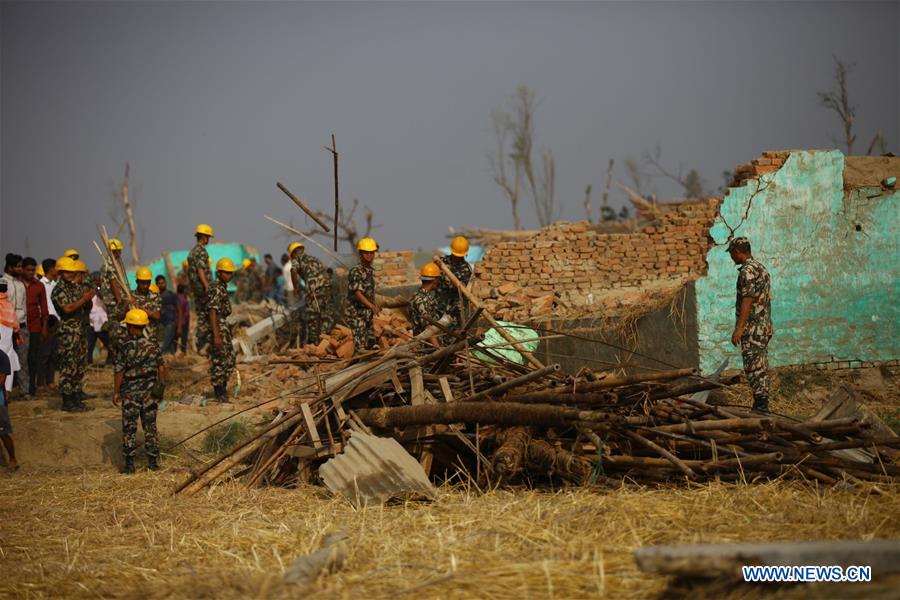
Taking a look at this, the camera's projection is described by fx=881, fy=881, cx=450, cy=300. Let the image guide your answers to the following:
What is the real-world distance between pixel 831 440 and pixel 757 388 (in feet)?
6.79

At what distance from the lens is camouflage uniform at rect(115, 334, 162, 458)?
8.50 m

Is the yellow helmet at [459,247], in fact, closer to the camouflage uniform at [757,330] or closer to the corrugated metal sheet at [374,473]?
the camouflage uniform at [757,330]

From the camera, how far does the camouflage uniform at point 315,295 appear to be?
1313 centimetres

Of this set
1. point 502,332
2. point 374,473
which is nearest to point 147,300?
point 502,332

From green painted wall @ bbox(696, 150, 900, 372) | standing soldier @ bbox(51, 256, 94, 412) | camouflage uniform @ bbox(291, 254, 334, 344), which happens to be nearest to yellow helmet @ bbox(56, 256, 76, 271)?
standing soldier @ bbox(51, 256, 94, 412)

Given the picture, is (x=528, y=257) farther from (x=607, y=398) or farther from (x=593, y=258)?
(x=607, y=398)

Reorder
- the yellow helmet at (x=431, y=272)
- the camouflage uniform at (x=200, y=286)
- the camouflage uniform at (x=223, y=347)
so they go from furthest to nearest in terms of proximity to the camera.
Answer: the camouflage uniform at (x=200, y=286)
the camouflage uniform at (x=223, y=347)
the yellow helmet at (x=431, y=272)

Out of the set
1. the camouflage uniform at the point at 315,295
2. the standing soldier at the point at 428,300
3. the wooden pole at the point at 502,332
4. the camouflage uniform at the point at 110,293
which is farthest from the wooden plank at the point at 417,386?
the camouflage uniform at the point at 315,295

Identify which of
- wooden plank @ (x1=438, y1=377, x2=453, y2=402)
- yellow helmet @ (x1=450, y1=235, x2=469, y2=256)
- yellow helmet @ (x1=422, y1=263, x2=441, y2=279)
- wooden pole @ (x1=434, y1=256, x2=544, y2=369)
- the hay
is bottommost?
the hay

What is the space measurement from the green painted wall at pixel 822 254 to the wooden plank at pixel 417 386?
465 cm

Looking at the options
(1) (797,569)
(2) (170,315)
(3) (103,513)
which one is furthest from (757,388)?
(2) (170,315)

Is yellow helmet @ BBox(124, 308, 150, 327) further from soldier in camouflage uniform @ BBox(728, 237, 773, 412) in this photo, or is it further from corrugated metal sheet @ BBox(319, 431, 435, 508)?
soldier in camouflage uniform @ BBox(728, 237, 773, 412)

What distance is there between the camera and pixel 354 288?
36.4 ft

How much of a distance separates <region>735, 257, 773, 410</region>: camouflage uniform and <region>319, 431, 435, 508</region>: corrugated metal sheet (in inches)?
145
